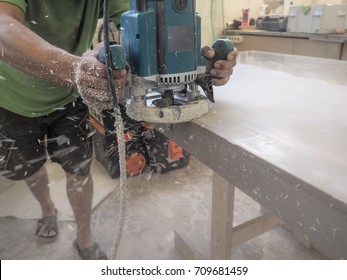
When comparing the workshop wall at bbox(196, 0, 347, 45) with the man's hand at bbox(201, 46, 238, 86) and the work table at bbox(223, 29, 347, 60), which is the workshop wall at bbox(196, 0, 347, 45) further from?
the man's hand at bbox(201, 46, 238, 86)

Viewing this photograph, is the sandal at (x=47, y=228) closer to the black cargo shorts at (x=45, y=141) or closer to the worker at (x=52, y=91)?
the worker at (x=52, y=91)

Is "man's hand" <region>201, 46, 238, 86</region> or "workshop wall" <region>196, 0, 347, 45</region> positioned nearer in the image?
"man's hand" <region>201, 46, 238, 86</region>

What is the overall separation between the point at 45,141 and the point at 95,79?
0.73m

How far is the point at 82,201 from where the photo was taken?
4.09 ft

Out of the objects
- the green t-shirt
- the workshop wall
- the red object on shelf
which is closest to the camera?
the green t-shirt

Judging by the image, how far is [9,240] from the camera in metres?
1.35

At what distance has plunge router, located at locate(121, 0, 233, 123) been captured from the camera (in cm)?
59

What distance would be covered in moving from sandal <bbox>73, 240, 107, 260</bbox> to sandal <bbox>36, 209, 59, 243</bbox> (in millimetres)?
164

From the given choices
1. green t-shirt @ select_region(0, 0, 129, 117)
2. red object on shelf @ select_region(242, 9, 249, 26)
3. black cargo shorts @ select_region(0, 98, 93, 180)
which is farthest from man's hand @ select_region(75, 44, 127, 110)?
red object on shelf @ select_region(242, 9, 249, 26)

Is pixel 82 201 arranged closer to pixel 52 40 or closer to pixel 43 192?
pixel 43 192

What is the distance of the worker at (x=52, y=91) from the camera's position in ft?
1.90

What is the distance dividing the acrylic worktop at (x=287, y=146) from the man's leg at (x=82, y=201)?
24.5 inches

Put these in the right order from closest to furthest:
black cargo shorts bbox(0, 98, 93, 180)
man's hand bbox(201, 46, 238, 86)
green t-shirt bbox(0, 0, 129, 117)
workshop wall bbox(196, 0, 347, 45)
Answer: man's hand bbox(201, 46, 238, 86)
green t-shirt bbox(0, 0, 129, 117)
black cargo shorts bbox(0, 98, 93, 180)
workshop wall bbox(196, 0, 347, 45)

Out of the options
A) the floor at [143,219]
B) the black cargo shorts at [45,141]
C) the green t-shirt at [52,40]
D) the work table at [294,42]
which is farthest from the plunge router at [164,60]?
the work table at [294,42]
